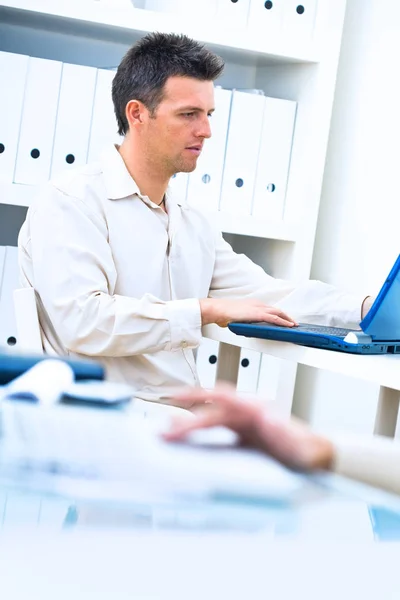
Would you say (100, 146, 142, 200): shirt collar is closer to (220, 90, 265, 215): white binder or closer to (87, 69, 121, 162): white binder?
(87, 69, 121, 162): white binder

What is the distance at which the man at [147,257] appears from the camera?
1.71 m

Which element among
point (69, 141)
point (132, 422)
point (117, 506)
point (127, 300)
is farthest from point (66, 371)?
point (69, 141)

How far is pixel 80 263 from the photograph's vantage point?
1725 millimetres

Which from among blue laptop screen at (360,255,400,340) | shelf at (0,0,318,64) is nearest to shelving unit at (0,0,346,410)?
shelf at (0,0,318,64)

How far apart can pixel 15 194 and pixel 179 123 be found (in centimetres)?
52

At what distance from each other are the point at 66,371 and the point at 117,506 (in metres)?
0.28

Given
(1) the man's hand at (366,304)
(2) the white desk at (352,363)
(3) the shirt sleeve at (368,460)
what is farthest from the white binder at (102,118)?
(3) the shirt sleeve at (368,460)

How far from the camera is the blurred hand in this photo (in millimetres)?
480

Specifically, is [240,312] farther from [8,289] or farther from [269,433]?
[269,433]

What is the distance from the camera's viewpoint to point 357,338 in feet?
5.08

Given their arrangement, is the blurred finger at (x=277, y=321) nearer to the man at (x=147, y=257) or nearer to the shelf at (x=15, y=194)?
the man at (x=147, y=257)

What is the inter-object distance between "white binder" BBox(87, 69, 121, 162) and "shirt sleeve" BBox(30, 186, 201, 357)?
61 cm

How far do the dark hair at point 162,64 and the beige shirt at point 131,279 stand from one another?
0.16 meters

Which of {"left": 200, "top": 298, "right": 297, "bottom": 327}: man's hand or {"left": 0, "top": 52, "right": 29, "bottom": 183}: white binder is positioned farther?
{"left": 0, "top": 52, "right": 29, "bottom": 183}: white binder
